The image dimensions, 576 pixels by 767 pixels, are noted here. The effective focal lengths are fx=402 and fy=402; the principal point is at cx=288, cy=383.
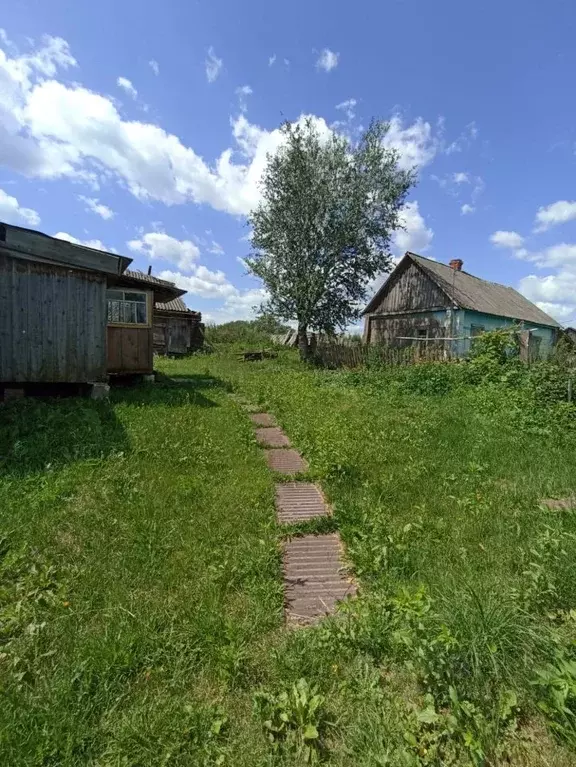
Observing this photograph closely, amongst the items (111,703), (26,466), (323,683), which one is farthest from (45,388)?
(323,683)

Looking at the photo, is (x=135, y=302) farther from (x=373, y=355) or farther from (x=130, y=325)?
(x=373, y=355)

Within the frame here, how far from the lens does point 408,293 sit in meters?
19.5

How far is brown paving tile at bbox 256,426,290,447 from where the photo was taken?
248 inches

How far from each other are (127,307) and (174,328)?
14.3 metres

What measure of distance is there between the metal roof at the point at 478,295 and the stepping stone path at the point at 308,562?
15132 mm

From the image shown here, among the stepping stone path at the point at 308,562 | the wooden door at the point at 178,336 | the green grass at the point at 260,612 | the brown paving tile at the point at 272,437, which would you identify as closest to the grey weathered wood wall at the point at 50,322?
the green grass at the point at 260,612

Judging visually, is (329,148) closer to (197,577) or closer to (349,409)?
(349,409)

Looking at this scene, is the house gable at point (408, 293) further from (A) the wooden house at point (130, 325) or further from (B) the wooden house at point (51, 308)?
(B) the wooden house at point (51, 308)

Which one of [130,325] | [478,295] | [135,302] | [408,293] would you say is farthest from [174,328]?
[478,295]

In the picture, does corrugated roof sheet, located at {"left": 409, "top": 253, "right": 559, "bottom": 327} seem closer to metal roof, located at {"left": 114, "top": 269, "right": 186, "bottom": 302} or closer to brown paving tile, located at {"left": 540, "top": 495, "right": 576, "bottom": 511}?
metal roof, located at {"left": 114, "top": 269, "right": 186, "bottom": 302}

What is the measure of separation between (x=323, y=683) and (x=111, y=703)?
40.9 inches

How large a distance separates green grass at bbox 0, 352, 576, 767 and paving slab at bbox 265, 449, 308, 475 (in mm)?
273

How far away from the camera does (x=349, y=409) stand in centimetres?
802

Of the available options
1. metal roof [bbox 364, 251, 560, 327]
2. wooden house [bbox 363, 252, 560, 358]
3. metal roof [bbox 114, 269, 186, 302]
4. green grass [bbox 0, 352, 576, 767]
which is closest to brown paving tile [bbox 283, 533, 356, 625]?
green grass [bbox 0, 352, 576, 767]
